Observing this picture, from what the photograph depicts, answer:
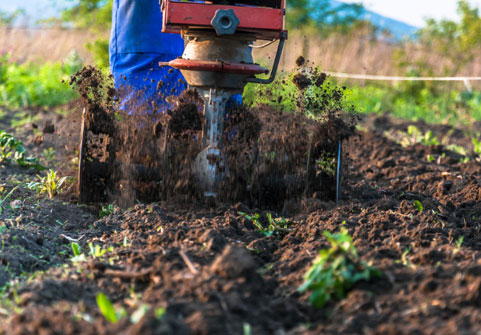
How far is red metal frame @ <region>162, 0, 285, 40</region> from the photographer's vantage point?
10.5 feet

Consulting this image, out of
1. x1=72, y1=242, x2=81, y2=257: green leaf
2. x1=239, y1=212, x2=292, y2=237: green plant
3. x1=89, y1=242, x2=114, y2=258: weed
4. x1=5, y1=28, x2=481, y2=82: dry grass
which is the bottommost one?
x1=72, y1=242, x2=81, y2=257: green leaf

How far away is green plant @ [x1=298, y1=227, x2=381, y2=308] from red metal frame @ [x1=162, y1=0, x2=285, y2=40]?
160cm

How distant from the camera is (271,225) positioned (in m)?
3.01

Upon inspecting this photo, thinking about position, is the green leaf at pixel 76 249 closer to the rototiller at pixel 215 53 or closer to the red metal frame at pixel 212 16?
the rototiller at pixel 215 53

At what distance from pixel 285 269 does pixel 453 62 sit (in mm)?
10762

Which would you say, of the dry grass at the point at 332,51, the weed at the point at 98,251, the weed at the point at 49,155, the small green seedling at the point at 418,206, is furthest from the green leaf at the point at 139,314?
the dry grass at the point at 332,51

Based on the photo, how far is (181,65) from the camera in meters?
3.27

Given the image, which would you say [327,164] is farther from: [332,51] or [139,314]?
[332,51]

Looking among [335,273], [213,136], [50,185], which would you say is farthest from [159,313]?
[50,185]

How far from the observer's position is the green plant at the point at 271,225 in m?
2.95

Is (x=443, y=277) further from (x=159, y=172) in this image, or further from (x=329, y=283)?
(x=159, y=172)

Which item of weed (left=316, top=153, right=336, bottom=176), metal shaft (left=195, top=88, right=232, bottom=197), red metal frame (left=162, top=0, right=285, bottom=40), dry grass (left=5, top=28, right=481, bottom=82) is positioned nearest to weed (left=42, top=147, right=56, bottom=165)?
metal shaft (left=195, top=88, right=232, bottom=197)

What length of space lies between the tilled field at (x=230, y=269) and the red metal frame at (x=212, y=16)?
0.94 metres

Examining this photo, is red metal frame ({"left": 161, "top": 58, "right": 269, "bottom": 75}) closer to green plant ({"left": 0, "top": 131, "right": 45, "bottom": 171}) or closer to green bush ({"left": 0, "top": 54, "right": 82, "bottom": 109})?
green plant ({"left": 0, "top": 131, "right": 45, "bottom": 171})
